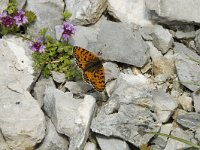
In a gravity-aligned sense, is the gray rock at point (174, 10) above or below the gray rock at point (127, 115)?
above

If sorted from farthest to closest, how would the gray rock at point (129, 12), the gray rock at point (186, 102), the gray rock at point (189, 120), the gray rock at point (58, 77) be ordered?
the gray rock at point (129, 12)
the gray rock at point (58, 77)
the gray rock at point (186, 102)
the gray rock at point (189, 120)

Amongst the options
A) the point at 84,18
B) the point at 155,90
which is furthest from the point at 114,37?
the point at 155,90

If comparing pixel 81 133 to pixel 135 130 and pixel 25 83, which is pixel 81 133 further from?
pixel 25 83

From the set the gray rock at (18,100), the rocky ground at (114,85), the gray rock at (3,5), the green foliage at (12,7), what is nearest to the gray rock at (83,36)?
the rocky ground at (114,85)

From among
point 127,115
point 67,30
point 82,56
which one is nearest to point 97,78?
point 82,56

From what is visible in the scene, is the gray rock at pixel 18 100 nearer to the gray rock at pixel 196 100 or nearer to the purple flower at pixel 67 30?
the purple flower at pixel 67 30

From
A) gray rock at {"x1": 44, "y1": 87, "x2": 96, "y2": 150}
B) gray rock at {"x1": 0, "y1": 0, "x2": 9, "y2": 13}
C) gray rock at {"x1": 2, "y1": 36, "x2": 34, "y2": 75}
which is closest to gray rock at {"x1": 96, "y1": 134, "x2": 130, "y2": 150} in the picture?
gray rock at {"x1": 44, "y1": 87, "x2": 96, "y2": 150}

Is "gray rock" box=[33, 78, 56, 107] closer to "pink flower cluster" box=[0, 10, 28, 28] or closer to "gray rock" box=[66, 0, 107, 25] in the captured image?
"pink flower cluster" box=[0, 10, 28, 28]

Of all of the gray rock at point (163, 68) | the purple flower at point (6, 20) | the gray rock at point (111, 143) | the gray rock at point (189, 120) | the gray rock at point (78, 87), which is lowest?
the gray rock at point (111, 143)
